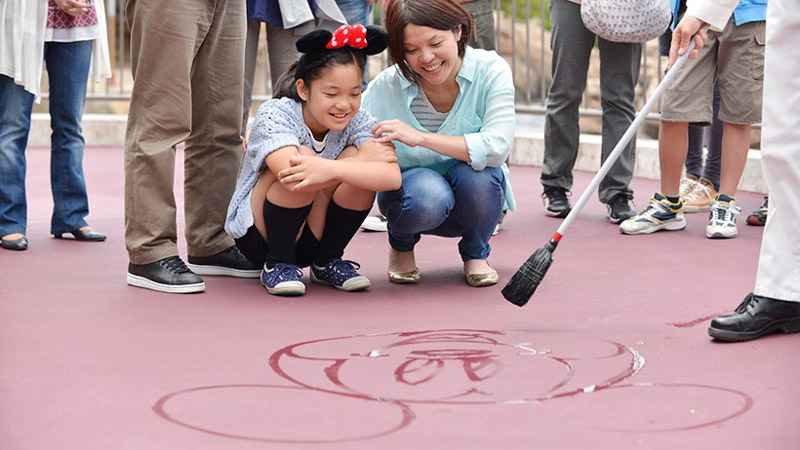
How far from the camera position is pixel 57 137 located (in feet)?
14.3

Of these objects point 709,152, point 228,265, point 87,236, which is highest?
point 709,152

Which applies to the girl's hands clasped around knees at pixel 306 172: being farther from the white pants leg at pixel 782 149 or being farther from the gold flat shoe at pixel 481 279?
the white pants leg at pixel 782 149

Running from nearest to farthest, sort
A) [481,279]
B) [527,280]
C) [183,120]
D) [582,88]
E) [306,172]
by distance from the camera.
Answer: [527,280] → [306,172] → [183,120] → [481,279] → [582,88]

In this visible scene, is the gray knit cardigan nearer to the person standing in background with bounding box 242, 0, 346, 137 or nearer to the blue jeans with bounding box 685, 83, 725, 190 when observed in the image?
the person standing in background with bounding box 242, 0, 346, 137

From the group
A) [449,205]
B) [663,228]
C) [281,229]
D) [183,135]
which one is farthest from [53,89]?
[663,228]

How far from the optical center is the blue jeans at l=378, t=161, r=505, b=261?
348 centimetres

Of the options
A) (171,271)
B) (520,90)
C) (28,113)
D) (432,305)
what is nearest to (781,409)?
(432,305)

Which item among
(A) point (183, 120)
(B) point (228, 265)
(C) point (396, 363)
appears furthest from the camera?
(B) point (228, 265)

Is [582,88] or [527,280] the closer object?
[527,280]

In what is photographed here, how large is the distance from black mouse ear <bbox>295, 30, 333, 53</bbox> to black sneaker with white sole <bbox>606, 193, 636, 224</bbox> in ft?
6.61

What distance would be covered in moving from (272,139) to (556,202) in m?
2.12

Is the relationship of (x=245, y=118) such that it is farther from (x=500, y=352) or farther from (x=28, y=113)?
(x=500, y=352)

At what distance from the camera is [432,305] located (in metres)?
3.27

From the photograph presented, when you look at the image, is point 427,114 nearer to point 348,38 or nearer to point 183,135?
point 348,38
